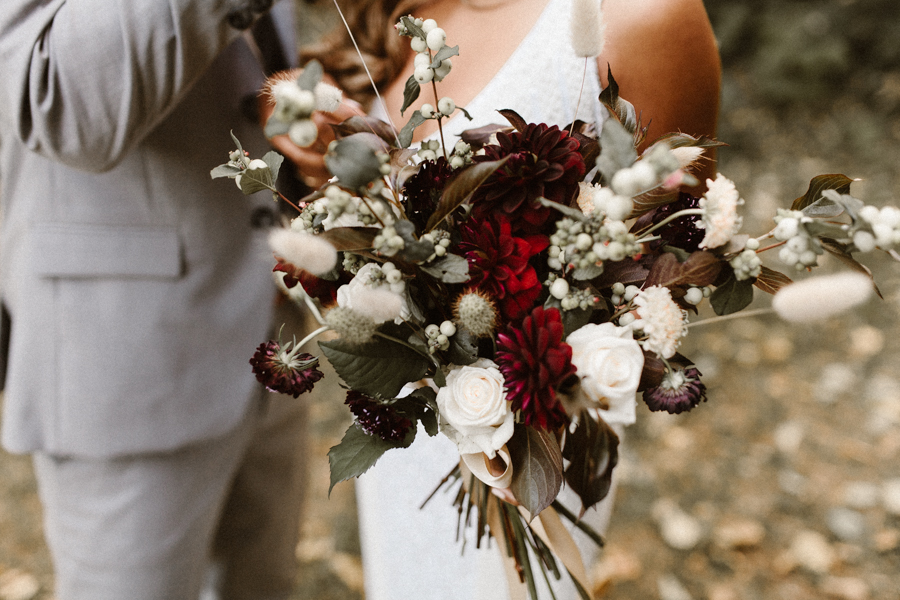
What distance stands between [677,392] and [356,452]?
0.32 metres

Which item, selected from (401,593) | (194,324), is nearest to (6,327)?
(194,324)

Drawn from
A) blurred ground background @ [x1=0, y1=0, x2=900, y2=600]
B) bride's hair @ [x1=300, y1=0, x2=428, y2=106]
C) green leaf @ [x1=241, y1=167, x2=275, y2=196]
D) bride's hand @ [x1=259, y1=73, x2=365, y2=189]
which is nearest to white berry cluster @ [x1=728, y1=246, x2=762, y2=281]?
green leaf @ [x1=241, y1=167, x2=275, y2=196]

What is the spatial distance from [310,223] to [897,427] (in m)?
2.48

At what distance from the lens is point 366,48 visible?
3.80 feet

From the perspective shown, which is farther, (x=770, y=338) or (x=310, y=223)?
(x=770, y=338)

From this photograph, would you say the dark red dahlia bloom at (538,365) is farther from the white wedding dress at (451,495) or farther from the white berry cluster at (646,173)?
the white wedding dress at (451,495)

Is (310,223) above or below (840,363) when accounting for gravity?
above

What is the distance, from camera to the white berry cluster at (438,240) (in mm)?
562

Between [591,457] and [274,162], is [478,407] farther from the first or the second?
[274,162]

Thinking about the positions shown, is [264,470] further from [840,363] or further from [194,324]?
[840,363]


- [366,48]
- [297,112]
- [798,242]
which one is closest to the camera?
[297,112]

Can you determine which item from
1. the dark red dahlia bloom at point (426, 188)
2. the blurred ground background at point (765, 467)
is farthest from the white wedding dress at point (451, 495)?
the blurred ground background at point (765, 467)

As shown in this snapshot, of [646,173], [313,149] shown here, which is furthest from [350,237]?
[313,149]

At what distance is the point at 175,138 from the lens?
110cm
